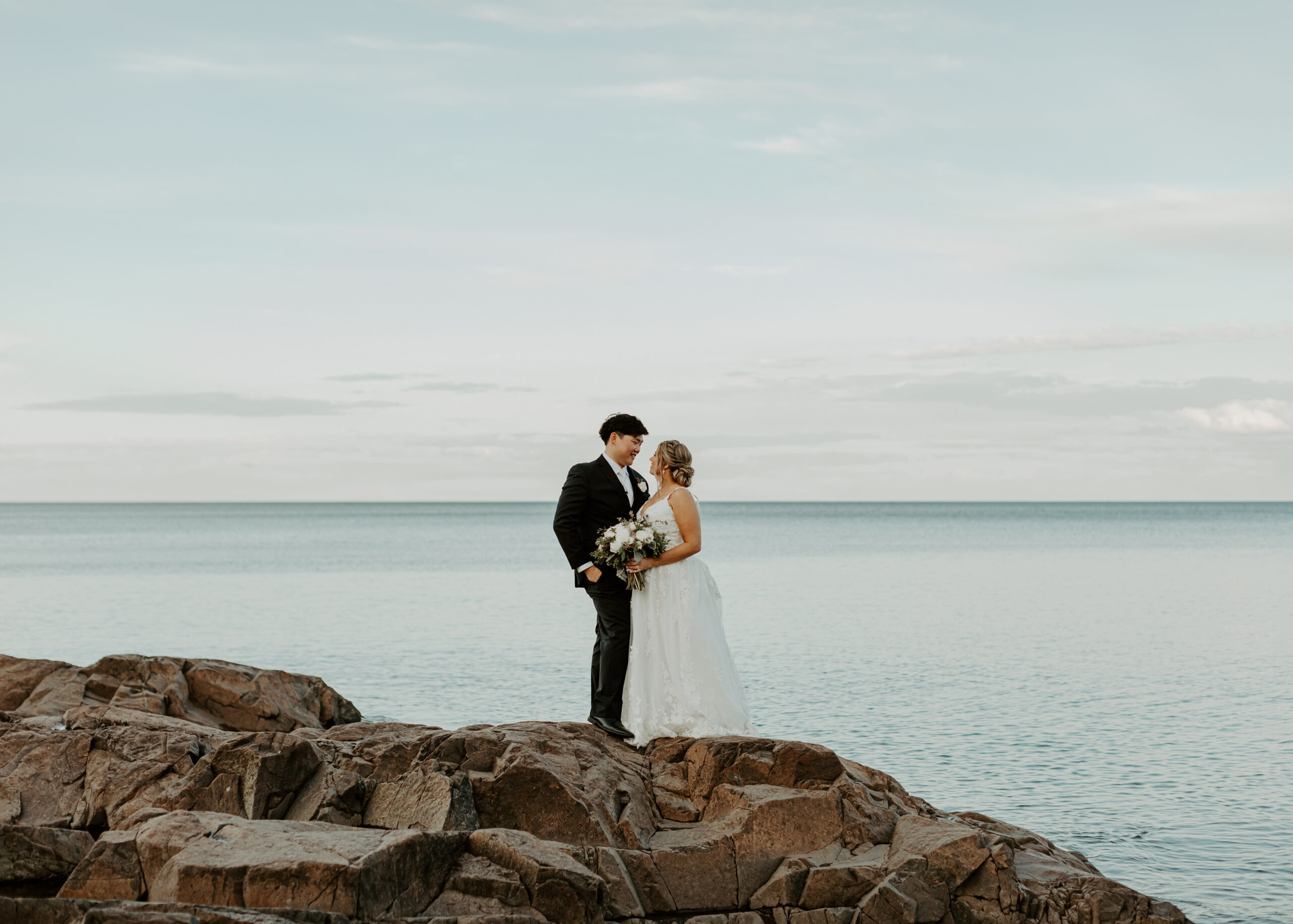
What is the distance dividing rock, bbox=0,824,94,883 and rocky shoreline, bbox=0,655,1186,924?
0.5 inches

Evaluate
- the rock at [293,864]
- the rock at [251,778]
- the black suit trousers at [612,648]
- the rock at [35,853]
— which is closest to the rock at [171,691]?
the rock at [251,778]

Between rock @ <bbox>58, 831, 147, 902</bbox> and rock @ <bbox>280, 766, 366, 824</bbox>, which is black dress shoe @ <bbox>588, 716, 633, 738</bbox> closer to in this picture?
rock @ <bbox>280, 766, 366, 824</bbox>

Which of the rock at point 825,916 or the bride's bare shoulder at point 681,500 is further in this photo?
the bride's bare shoulder at point 681,500

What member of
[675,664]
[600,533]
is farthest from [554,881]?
[600,533]

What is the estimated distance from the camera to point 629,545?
935 cm

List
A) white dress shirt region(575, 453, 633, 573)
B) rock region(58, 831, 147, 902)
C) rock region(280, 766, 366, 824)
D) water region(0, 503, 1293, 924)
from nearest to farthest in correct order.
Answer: rock region(58, 831, 147, 902)
rock region(280, 766, 366, 824)
white dress shirt region(575, 453, 633, 573)
water region(0, 503, 1293, 924)

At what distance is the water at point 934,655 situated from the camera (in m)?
13.3

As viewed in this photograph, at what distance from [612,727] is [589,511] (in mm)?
1897

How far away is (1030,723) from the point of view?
17828 millimetres

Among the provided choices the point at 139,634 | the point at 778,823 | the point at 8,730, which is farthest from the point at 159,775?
the point at 139,634

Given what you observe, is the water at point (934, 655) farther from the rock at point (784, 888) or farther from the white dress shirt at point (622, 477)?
the white dress shirt at point (622, 477)

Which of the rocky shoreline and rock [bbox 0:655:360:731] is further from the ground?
the rocky shoreline

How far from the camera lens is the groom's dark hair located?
9.55 m

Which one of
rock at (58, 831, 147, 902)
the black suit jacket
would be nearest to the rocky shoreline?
rock at (58, 831, 147, 902)
